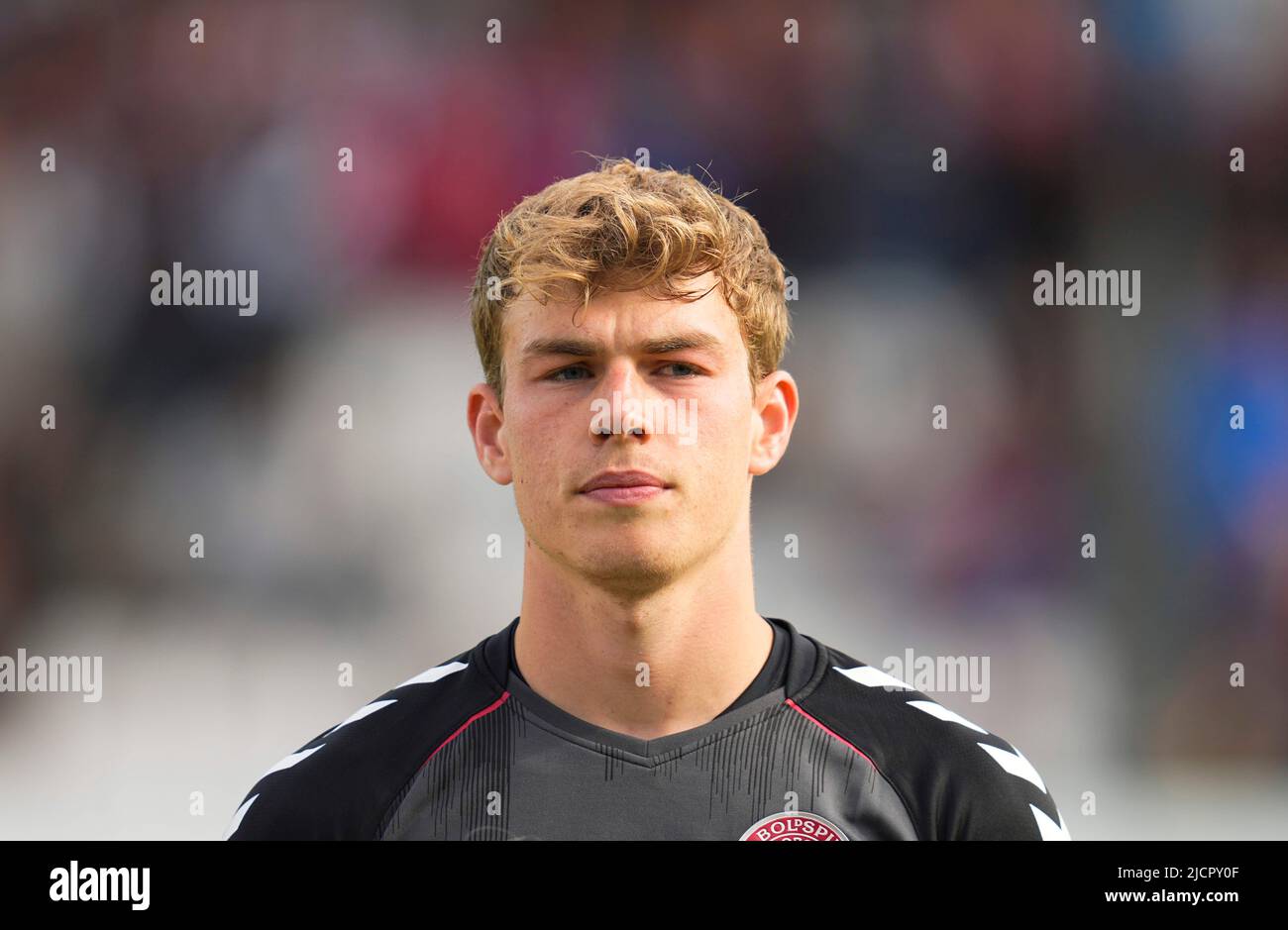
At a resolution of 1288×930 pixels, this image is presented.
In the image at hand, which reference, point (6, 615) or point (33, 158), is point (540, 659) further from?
point (33, 158)

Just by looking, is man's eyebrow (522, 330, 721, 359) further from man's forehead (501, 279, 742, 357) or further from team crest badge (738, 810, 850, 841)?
team crest badge (738, 810, 850, 841)

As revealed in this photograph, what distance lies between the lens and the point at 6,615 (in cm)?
623

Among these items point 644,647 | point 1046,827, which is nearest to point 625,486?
point 644,647

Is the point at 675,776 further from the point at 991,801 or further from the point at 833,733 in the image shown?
the point at 991,801

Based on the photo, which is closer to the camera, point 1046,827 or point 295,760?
point 1046,827

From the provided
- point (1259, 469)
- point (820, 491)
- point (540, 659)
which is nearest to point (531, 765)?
point (540, 659)

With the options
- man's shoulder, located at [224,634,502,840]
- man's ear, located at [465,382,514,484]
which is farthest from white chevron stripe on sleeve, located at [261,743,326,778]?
man's ear, located at [465,382,514,484]

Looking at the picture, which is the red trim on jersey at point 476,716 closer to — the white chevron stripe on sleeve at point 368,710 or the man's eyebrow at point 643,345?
the white chevron stripe on sleeve at point 368,710

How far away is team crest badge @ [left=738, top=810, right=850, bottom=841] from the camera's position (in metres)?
3.33

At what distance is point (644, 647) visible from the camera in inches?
136

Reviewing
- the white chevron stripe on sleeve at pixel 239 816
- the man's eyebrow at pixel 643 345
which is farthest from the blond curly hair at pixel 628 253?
the white chevron stripe on sleeve at pixel 239 816

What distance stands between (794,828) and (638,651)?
0.66 metres

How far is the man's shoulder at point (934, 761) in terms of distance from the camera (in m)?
3.39

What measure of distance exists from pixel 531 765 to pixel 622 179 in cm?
180
